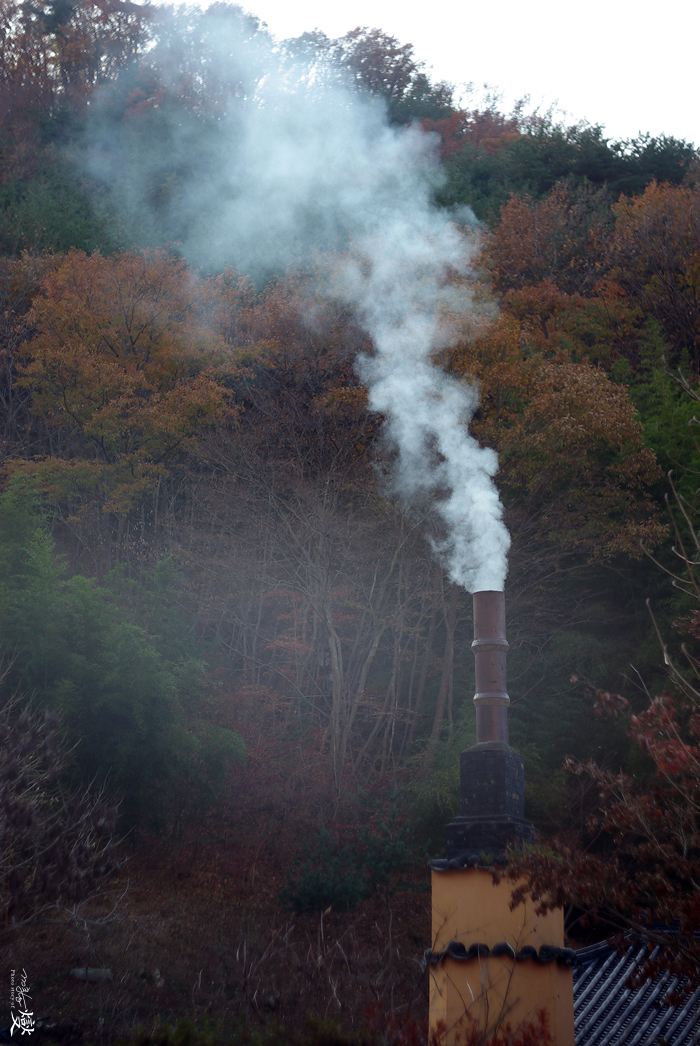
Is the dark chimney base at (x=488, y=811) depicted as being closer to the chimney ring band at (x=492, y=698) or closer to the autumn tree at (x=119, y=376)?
the chimney ring band at (x=492, y=698)

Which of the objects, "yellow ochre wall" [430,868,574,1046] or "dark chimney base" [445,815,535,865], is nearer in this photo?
"yellow ochre wall" [430,868,574,1046]

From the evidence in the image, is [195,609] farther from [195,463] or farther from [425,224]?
[425,224]

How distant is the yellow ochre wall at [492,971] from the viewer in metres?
8.66

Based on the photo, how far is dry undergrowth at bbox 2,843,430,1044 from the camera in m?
12.5

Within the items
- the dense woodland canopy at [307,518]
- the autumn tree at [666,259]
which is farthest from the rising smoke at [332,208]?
the autumn tree at [666,259]

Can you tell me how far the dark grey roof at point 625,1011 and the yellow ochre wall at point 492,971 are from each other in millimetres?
2282

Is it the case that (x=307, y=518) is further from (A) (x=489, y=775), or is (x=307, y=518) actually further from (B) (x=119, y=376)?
(A) (x=489, y=775)

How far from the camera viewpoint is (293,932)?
15125 mm
